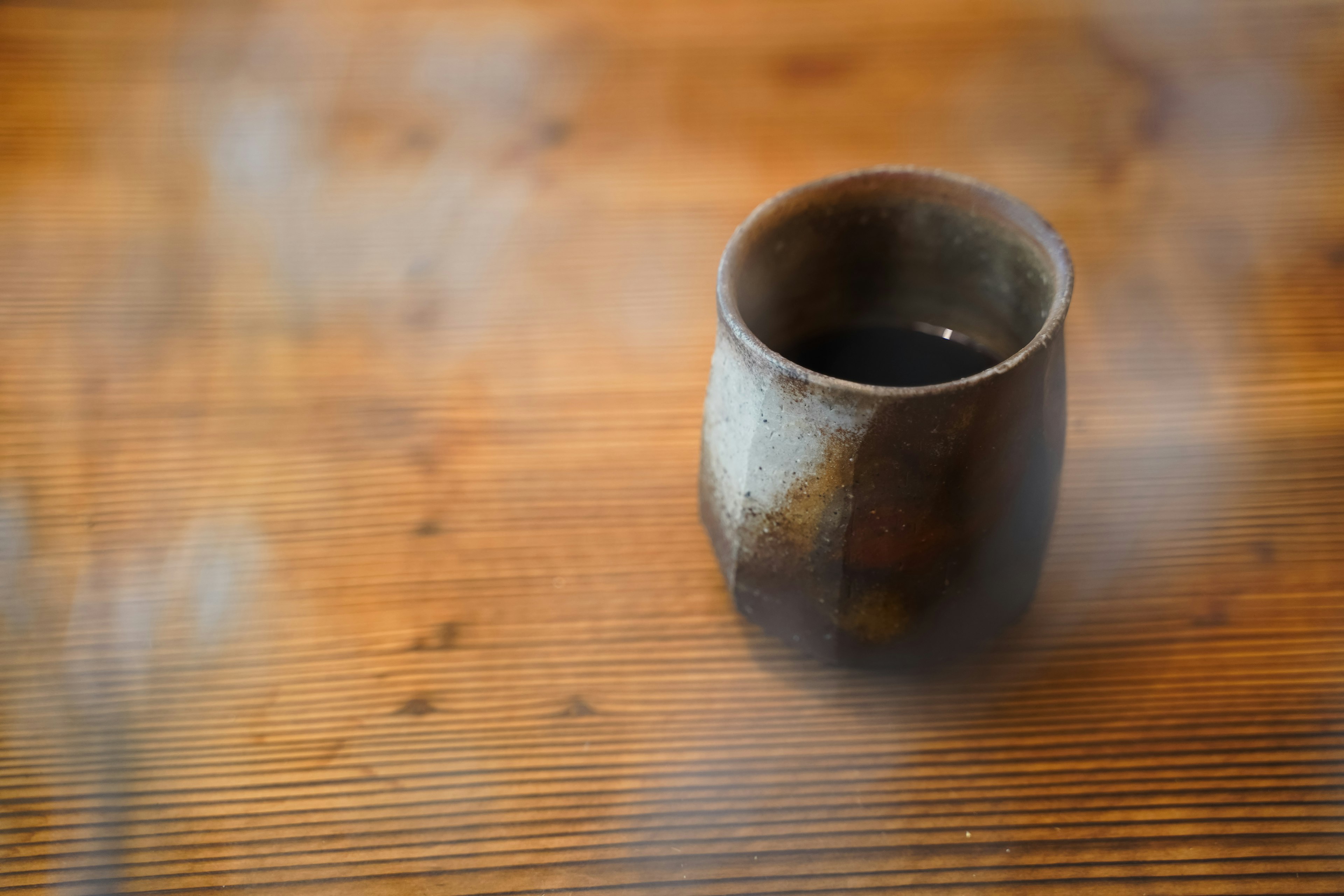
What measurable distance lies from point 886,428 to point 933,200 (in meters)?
0.18

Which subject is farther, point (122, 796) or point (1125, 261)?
point (1125, 261)

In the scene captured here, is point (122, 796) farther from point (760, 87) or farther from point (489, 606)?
point (760, 87)

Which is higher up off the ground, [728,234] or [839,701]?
[728,234]

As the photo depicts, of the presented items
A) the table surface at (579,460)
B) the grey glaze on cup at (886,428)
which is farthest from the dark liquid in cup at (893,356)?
the table surface at (579,460)

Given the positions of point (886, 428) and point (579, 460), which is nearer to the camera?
point (886, 428)

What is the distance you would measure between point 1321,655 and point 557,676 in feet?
1.47

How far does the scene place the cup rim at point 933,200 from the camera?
48cm

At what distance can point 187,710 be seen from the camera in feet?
2.12

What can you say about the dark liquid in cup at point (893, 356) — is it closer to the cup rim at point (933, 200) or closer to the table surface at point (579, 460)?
the cup rim at point (933, 200)

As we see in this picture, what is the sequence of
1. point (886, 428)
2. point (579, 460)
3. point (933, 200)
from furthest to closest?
point (579, 460)
point (933, 200)
point (886, 428)

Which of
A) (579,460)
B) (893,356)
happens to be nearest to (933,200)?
(893,356)

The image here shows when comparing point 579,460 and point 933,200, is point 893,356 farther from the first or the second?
point 579,460

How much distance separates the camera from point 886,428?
48 cm

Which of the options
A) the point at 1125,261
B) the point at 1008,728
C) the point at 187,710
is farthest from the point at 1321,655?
the point at 187,710
